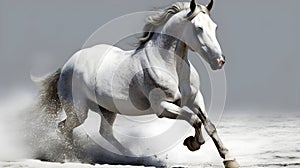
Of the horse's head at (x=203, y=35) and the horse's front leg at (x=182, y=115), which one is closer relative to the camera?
the horse's head at (x=203, y=35)

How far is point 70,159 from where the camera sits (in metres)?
7.83

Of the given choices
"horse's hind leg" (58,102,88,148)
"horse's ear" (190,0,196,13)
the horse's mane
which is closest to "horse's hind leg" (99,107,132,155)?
"horse's hind leg" (58,102,88,148)

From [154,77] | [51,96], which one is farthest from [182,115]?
[51,96]

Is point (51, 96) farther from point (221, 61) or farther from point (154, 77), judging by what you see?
Result: point (221, 61)

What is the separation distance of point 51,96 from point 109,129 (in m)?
0.92

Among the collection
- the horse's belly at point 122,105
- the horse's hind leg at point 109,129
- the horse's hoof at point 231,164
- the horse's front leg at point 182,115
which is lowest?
the horse's hind leg at point 109,129

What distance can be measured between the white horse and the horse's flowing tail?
37cm

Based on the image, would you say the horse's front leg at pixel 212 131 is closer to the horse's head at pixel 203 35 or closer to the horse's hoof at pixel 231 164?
the horse's hoof at pixel 231 164

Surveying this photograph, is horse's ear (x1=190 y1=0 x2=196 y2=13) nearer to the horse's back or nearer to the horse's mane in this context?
the horse's mane

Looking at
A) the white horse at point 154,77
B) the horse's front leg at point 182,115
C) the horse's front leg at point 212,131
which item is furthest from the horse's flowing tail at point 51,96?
the horse's front leg at point 212,131

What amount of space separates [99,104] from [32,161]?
96cm

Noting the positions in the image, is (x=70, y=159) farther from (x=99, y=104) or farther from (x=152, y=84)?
(x=152, y=84)

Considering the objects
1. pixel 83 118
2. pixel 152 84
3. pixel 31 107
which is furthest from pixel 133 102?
pixel 31 107

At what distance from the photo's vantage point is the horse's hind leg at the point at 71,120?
315 inches
